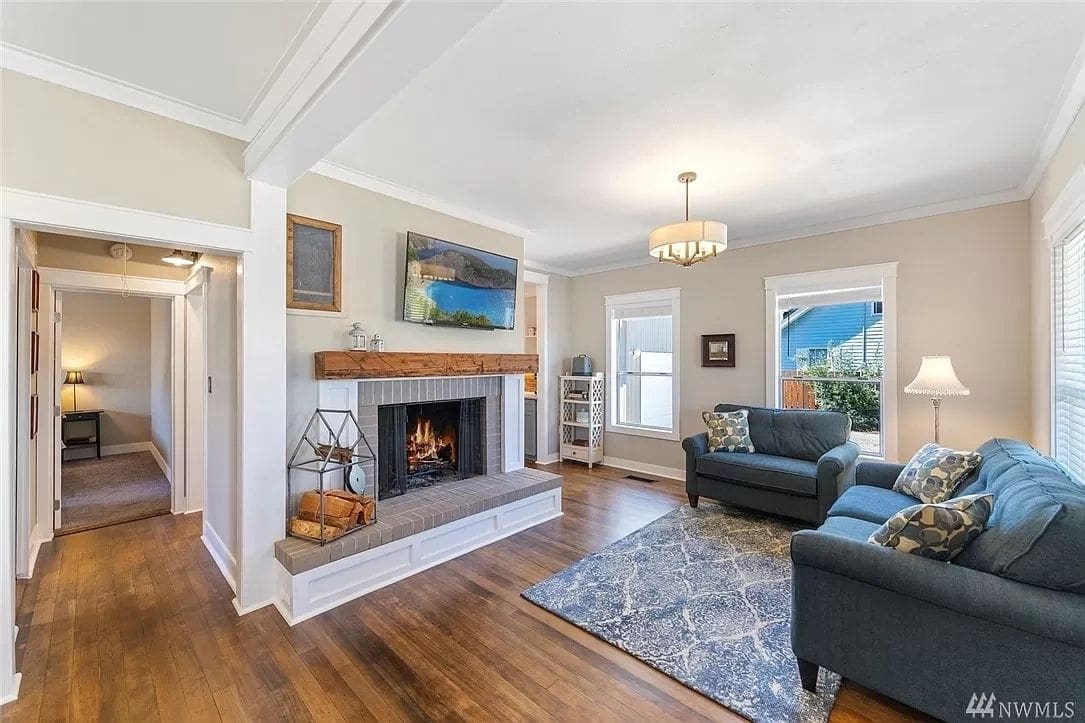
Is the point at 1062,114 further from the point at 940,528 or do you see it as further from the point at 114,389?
the point at 114,389

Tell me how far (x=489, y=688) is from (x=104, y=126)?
9.94 feet

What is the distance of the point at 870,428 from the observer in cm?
407

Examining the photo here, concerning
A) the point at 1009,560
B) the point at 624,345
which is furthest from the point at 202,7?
the point at 624,345

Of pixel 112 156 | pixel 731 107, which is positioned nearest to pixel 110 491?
pixel 112 156

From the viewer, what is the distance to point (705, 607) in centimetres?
246

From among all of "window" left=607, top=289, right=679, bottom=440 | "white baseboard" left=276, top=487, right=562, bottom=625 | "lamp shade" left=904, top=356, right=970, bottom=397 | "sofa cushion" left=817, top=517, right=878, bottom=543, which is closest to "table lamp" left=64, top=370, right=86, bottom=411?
"white baseboard" left=276, top=487, right=562, bottom=625

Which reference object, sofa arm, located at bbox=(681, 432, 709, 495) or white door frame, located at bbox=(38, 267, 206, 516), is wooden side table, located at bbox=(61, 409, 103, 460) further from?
sofa arm, located at bbox=(681, 432, 709, 495)

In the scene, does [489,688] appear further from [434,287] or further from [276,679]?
[434,287]

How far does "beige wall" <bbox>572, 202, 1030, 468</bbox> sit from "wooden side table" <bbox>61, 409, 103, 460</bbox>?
7.91m

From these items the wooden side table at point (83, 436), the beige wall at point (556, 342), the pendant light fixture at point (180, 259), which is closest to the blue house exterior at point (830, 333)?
the beige wall at point (556, 342)

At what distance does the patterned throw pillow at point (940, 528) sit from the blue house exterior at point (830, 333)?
2726 millimetres

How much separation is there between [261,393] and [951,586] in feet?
10.4

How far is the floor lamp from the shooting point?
3193 mm

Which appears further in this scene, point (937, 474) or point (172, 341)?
point (172, 341)
